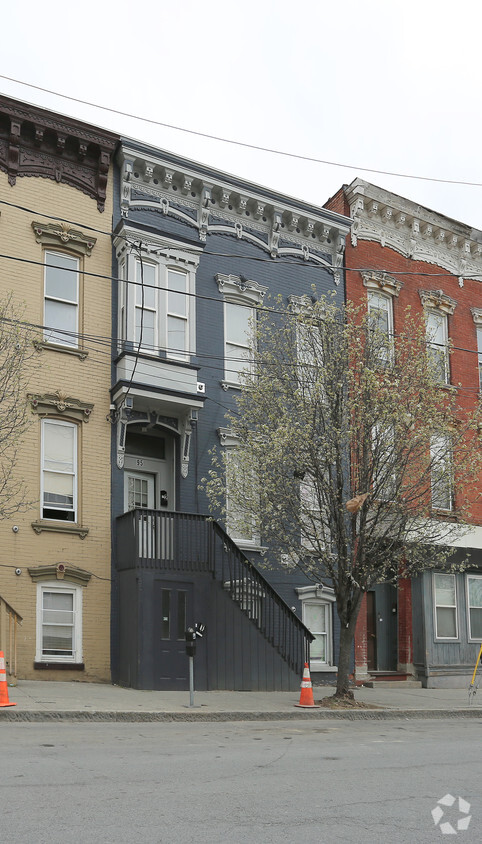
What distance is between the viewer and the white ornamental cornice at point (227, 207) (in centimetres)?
2002

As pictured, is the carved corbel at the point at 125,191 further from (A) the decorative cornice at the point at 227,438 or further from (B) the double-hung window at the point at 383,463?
(B) the double-hung window at the point at 383,463

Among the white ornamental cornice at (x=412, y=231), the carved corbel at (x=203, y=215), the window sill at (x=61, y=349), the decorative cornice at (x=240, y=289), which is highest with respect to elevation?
the white ornamental cornice at (x=412, y=231)

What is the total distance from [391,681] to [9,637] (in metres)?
9.97

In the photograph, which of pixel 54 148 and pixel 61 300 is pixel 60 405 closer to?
pixel 61 300

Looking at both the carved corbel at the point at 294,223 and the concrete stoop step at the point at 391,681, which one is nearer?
the concrete stoop step at the point at 391,681

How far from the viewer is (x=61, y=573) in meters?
17.6

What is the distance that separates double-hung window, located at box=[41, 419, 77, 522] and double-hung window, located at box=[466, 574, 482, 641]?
10.9 metres

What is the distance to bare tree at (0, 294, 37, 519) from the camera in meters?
15.3

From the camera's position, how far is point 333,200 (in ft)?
81.7

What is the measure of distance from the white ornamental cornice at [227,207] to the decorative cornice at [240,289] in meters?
0.99

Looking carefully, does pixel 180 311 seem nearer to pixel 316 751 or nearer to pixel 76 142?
pixel 76 142

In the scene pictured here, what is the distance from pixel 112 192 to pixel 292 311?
4.77 metres

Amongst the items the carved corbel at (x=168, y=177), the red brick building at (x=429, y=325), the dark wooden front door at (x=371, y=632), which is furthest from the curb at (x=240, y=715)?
the carved corbel at (x=168, y=177)

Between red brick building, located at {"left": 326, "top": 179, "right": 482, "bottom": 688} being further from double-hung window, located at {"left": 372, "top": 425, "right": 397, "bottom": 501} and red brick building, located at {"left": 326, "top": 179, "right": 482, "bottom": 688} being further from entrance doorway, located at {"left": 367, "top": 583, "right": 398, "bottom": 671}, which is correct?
double-hung window, located at {"left": 372, "top": 425, "right": 397, "bottom": 501}
